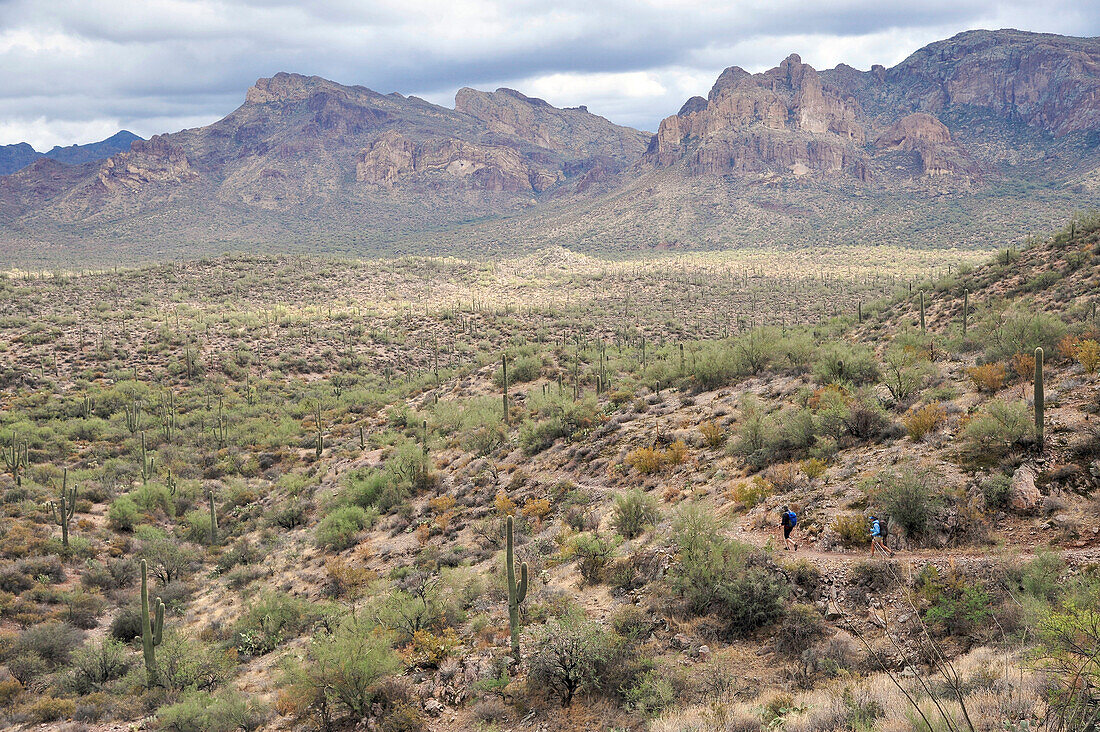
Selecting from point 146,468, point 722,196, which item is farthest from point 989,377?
point 722,196

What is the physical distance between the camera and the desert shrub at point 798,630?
31.8 feet

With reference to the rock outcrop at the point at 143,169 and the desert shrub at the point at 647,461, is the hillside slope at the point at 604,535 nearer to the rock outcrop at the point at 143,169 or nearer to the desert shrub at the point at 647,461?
the desert shrub at the point at 647,461

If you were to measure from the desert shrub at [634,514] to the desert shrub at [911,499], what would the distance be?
16.0 feet

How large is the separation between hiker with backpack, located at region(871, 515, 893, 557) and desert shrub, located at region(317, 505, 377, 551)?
15.1 m

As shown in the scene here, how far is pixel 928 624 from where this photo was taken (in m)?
9.07

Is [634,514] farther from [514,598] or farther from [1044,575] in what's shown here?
[1044,575]

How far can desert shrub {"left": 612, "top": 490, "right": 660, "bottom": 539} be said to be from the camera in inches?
577

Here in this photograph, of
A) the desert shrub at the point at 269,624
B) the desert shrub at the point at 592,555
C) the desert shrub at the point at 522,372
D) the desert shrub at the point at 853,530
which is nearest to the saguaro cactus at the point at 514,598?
the desert shrub at the point at 592,555

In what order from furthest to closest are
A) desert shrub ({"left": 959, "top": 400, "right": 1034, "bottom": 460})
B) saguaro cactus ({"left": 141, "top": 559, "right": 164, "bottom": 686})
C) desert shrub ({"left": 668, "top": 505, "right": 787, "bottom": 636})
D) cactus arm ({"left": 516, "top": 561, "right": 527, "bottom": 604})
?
1. saguaro cactus ({"left": 141, "top": 559, "right": 164, "bottom": 686})
2. cactus arm ({"left": 516, "top": 561, "right": 527, "bottom": 604})
3. desert shrub ({"left": 959, "top": 400, "right": 1034, "bottom": 460})
4. desert shrub ({"left": 668, "top": 505, "right": 787, "bottom": 636})

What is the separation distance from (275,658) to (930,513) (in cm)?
1332

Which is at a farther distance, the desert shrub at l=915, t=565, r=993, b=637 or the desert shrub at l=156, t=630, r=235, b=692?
the desert shrub at l=156, t=630, r=235, b=692

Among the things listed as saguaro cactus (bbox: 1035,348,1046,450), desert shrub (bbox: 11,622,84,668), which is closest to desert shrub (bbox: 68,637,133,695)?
desert shrub (bbox: 11,622,84,668)

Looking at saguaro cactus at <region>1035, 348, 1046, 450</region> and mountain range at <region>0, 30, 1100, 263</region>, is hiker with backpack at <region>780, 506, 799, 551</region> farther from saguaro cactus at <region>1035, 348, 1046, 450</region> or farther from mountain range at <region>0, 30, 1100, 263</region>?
mountain range at <region>0, 30, 1100, 263</region>

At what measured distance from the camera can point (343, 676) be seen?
10695 millimetres
